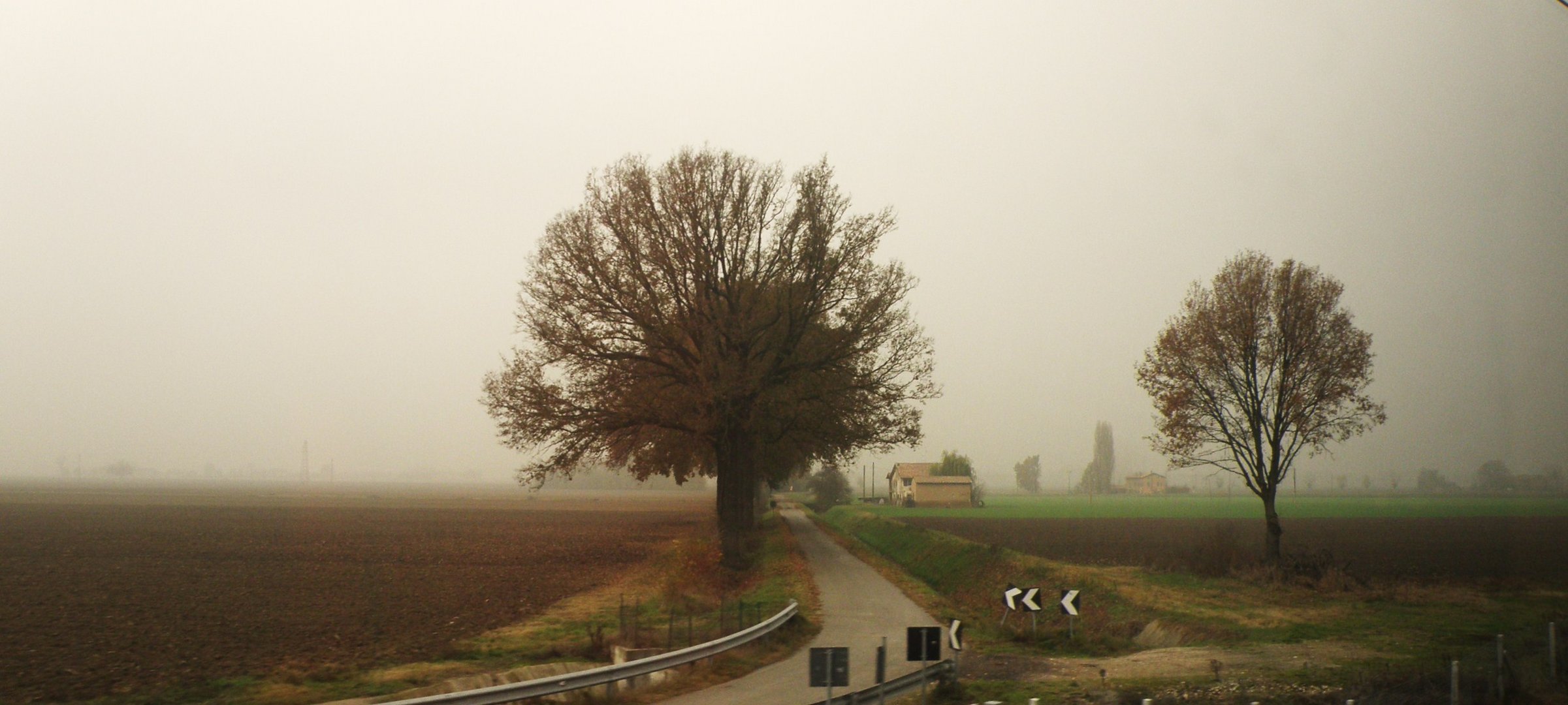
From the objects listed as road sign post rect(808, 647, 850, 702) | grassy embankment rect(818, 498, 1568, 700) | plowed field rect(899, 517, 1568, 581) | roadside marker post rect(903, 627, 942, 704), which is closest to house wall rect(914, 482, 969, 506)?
plowed field rect(899, 517, 1568, 581)

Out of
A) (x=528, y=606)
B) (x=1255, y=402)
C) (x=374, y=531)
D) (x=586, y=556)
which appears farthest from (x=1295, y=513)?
(x=528, y=606)

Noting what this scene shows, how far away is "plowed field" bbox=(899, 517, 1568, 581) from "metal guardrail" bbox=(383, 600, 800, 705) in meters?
24.4

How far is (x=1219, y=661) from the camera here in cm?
1742

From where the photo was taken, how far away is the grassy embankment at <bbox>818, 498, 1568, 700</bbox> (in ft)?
59.0

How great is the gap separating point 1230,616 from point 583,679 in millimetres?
18136

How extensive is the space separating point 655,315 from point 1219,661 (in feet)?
68.7

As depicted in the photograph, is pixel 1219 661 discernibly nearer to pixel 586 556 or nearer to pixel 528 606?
pixel 528 606

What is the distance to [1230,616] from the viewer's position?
24.6m

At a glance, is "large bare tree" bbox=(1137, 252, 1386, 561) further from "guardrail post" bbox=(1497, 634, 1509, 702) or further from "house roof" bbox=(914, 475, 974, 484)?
"house roof" bbox=(914, 475, 974, 484)

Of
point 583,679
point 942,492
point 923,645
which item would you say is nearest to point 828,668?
point 923,645

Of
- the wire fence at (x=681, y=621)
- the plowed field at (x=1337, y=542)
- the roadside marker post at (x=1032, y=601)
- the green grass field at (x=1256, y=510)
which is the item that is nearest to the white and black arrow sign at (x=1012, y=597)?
the roadside marker post at (x=1032, y=601)

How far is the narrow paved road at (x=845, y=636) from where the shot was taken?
14.8 meters

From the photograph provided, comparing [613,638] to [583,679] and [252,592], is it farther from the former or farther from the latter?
[252,592]

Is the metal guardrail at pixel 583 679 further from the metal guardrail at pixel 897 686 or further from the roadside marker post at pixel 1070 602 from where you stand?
the roadside marker post at pixel 1070 602
